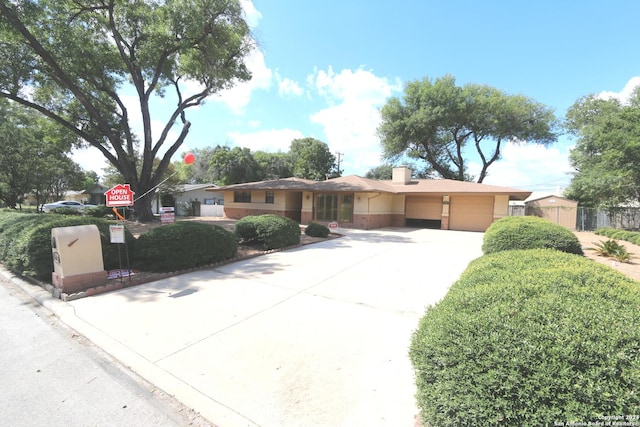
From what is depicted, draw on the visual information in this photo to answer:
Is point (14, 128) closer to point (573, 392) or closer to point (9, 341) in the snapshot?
point (9, 341)

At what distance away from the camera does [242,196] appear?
22172 millimetres

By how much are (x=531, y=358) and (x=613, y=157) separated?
2273 centimetres

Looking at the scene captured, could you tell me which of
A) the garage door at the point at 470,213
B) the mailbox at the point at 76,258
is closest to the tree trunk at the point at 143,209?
the mailbox at the point at 76,258

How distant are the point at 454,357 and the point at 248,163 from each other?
119 ft

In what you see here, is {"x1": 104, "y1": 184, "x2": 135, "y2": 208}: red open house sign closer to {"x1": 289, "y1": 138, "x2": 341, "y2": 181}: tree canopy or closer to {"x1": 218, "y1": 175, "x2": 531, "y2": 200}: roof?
{"x1": 218, "y1": 175, "x2": 531, "y2": 200}: roof

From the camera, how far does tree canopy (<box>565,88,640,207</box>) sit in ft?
53.2

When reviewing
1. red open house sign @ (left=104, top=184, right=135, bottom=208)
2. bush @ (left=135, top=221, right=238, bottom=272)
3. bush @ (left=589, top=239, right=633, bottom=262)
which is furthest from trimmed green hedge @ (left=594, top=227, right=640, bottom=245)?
red open house sign @ (left=104, top=184, right=135, bottom=208)

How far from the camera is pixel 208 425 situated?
225cm

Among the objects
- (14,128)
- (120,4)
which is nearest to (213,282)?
(120,4)

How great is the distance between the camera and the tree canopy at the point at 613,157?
53.2 feet

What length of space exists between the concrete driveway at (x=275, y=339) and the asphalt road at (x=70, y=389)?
13cm

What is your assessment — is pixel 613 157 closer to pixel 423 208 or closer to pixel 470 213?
pixel 470 213

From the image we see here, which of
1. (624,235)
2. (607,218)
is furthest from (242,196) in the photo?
(607,218)

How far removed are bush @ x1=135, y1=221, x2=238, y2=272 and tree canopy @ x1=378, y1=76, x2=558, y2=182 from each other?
23.4 m
